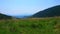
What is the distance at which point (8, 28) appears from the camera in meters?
8.14

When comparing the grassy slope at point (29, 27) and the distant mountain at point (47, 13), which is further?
the distant mountain at point (47, 13)

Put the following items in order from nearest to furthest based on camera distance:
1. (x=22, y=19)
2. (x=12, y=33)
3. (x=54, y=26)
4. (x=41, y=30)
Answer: (x=12, y=33)
(x=41, y=30)
(x=54, y=26)
(x=22, y=19)

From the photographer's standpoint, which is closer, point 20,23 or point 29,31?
point 29,31

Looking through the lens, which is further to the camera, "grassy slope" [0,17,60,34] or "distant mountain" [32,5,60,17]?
"distant mountain" [32,5,60,17]

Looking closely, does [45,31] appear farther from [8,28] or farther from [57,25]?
[8,28]

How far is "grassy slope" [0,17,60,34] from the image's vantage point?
798 centimetres

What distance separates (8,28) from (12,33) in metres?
0.55

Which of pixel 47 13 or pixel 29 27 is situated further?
pixel 47 13

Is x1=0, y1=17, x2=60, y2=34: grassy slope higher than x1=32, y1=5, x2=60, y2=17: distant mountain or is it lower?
lower

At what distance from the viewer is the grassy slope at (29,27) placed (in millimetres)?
7977

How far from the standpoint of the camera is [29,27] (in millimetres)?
8688

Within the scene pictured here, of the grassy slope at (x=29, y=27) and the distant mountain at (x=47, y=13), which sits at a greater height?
the distant mountain at (x=47, y=13)

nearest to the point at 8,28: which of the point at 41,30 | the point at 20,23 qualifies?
the point at 20,23

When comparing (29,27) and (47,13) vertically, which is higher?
(47,13)
